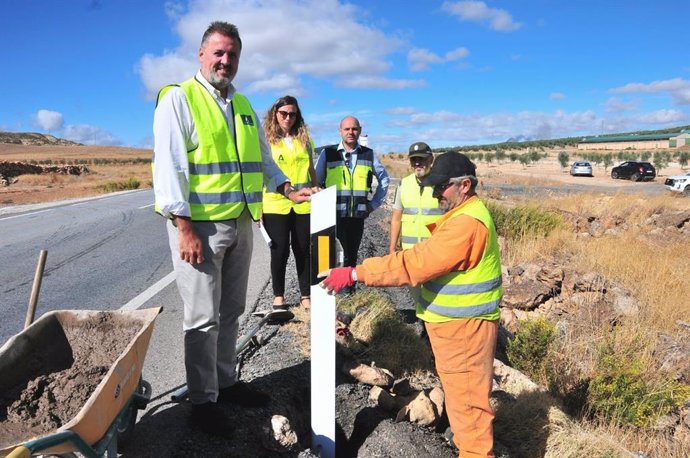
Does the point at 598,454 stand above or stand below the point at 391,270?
below

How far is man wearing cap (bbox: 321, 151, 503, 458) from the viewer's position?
272cm

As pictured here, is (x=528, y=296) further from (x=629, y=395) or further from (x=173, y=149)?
(x=173, y=149)

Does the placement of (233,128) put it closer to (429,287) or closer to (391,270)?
(391,270)

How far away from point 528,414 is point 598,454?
0.51 metres

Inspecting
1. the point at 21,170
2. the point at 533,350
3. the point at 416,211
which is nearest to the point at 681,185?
the point at 533,350

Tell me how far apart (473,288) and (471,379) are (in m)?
0.52

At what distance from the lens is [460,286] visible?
279 centimetres

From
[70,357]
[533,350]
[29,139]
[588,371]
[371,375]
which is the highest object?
[29,139]

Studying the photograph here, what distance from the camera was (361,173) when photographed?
17.2 ft

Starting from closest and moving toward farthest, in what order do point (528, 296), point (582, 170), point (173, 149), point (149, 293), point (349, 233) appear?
point (173, 149)
point (349, 233)
point (149, 293)
point (528, 296)
point (582, 170)

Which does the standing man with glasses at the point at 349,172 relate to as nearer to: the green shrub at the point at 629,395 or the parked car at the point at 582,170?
the green shrub at the point at 629,395

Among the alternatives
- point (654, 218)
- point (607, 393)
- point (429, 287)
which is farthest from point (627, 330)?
point (654, 218)

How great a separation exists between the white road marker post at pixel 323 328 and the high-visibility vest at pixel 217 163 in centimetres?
42

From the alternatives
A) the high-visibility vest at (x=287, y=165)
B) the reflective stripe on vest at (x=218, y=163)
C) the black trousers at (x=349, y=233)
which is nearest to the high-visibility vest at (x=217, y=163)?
the reflective stripe on vest at (x=218, y=163)
